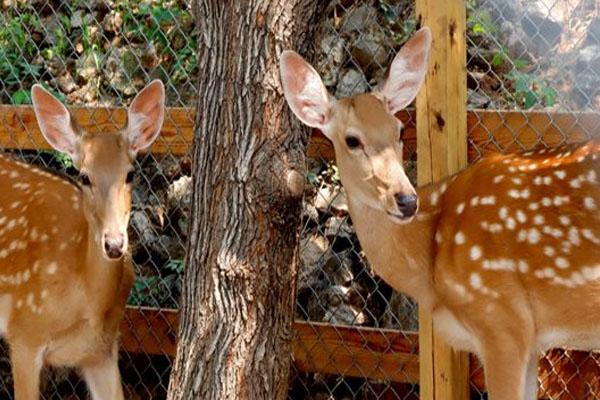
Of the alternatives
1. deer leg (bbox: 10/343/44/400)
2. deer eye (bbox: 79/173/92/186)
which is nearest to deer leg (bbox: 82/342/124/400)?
deer leg (bbox: 10/343/44/400)

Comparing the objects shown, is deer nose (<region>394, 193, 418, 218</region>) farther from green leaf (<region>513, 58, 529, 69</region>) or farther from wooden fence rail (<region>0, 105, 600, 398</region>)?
green leaf (<region>513, 58, 529, 69</region>)

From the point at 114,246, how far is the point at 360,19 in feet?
8.88

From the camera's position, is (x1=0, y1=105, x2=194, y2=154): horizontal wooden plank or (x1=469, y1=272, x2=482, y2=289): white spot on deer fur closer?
(x1=469, y1=272, x2=482, y2=289): white spot on deer fur

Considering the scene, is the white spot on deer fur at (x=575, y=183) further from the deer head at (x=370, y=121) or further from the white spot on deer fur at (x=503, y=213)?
the deer head at (x=370, y=121)

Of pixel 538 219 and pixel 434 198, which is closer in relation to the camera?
pixel 538 219

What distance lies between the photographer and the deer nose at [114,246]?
5.23 meters

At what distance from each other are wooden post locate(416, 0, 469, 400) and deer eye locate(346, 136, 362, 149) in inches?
20.0

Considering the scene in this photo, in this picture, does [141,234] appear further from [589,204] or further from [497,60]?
[589,204]

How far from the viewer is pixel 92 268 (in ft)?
18.9

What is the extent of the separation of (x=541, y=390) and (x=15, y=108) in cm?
321

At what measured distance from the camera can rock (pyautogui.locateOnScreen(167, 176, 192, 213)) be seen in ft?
23.8

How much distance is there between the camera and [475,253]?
16.4 ft

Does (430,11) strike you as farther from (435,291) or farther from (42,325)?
(42,325)

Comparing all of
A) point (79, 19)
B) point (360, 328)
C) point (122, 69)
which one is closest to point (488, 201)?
point (360, 328)
